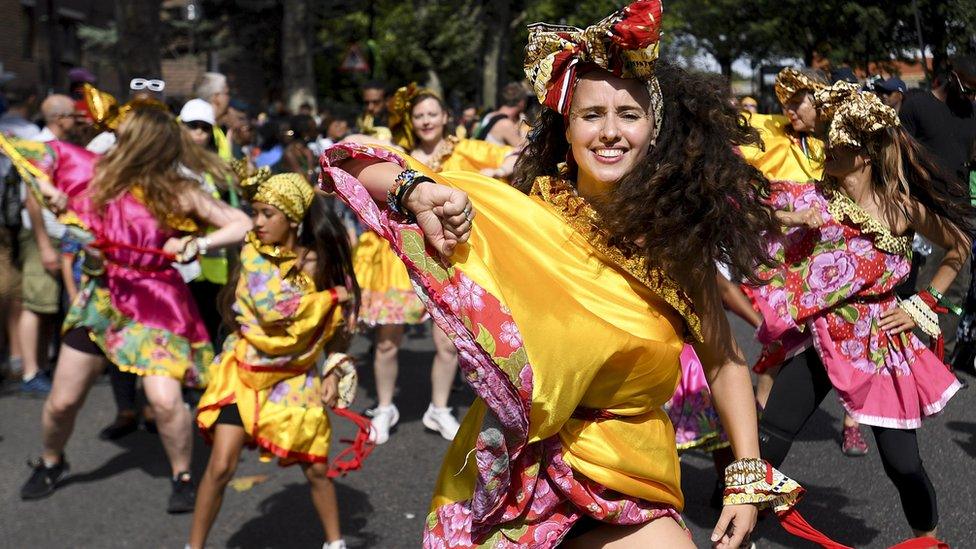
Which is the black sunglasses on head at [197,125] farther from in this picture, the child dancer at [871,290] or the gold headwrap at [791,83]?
the child dancer at [871,290]

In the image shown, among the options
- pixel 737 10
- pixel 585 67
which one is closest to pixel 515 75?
pixel 737 10

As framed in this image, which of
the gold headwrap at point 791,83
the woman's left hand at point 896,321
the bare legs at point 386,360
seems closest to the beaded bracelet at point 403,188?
the woman's left hand at point 896,321

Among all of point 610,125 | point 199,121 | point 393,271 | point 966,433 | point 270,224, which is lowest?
point 966,433

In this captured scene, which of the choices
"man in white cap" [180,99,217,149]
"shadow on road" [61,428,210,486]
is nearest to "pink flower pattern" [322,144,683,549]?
"shadow on road" [61,428,210,486]

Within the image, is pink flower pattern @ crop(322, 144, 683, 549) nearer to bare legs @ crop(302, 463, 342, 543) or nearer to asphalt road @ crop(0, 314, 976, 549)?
bare legs @ crop(302, 463, 342, 543)

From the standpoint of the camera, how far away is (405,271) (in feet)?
21.6

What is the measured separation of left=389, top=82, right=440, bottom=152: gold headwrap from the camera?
6.87 meters

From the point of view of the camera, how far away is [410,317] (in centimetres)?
650

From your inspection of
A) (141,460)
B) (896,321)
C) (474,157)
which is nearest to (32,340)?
(141,460)

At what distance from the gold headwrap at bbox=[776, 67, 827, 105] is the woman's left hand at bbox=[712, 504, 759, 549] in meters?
2.96

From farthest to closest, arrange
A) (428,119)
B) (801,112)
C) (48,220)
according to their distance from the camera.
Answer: (48,220) → (428,119) → (801,112)

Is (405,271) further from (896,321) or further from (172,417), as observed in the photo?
(896,321)

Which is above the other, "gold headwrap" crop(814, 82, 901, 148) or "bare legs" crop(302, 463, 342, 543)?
"gold headwrap" crop(814, 82, 901, 148)

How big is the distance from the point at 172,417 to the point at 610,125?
11.1ft
